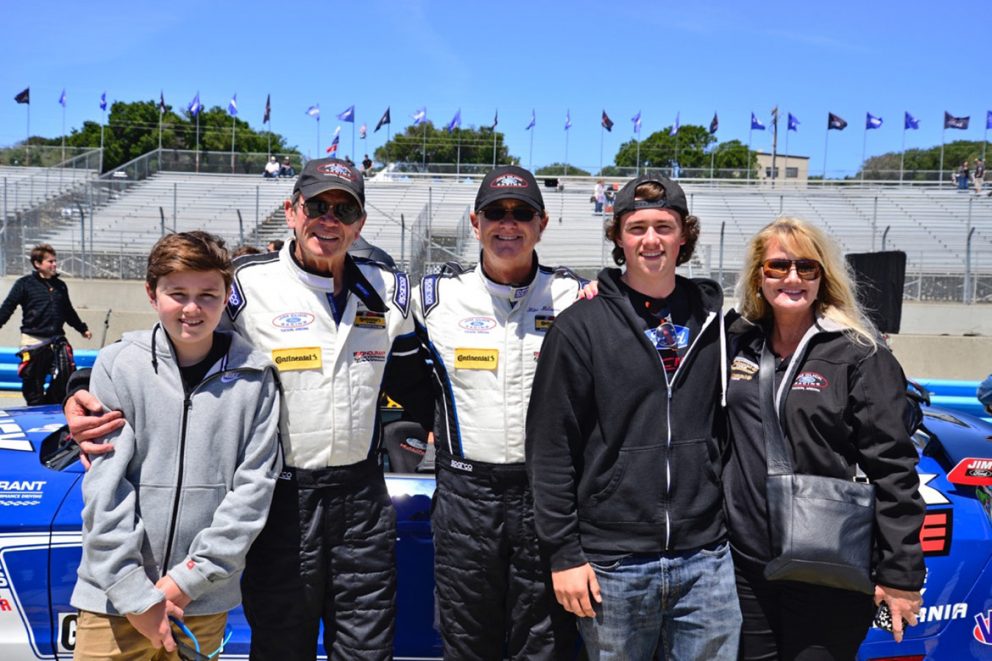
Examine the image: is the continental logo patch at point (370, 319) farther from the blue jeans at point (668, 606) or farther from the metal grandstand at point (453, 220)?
the metal grandstand at point (453, 220)

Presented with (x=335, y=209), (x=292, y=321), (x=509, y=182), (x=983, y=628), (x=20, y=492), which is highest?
(x=509, y=182)

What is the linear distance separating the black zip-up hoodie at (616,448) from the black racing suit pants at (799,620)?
225mm

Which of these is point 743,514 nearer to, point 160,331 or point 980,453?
point 980,453

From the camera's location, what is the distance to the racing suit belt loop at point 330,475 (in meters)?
2.46

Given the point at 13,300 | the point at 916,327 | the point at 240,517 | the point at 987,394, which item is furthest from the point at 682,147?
the point at 240,517

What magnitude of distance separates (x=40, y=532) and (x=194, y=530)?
32.1 inches

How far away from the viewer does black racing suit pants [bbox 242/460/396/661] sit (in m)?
2.44

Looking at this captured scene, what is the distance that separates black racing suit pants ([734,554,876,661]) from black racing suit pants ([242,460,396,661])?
1.13 m

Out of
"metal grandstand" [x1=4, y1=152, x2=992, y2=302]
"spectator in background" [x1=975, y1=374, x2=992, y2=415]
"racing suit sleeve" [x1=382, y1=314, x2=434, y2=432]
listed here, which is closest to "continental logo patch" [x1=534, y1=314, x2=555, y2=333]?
"racing suit sleeve" [x1=382, y1=314, x2=434, y2=432]

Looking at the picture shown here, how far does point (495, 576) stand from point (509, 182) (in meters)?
1.30

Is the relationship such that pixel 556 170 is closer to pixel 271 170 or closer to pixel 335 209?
pixel 271 170

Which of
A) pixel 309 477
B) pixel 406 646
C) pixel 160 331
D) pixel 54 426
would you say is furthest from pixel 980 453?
pixel 54 426

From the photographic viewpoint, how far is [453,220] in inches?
718

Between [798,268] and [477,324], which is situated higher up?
[798,268]
